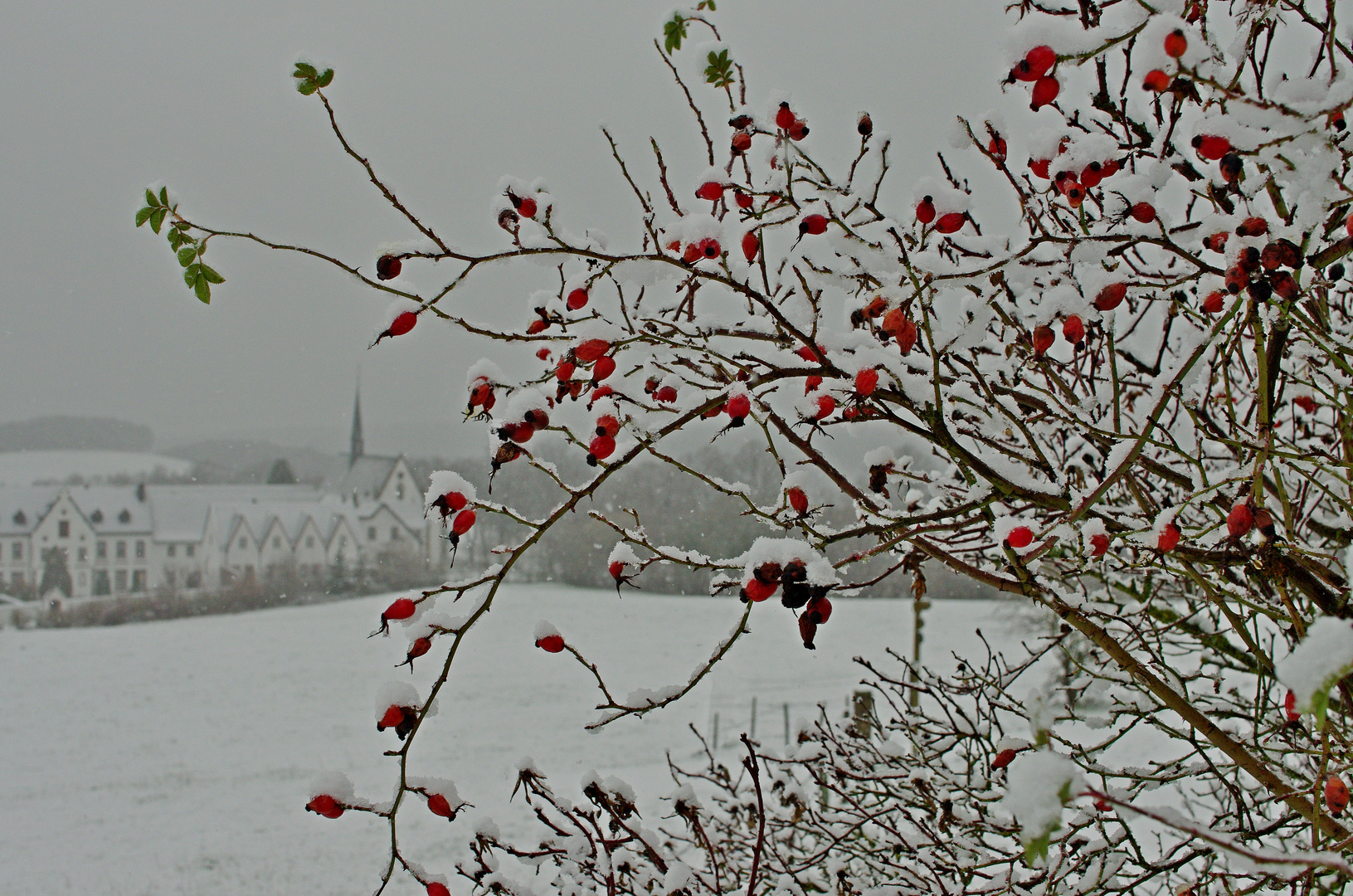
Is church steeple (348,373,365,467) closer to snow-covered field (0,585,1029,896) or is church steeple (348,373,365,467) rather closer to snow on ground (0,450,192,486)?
snow on ground (0,450,192,486)

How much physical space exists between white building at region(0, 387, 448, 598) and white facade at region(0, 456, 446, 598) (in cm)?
3

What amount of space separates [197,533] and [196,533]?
66mm

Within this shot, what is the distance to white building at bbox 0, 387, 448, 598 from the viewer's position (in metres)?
25.8

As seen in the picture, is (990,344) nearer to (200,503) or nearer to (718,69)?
(718,69)

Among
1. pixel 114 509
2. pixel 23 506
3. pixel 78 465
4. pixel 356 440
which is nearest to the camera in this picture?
pixel 23 506

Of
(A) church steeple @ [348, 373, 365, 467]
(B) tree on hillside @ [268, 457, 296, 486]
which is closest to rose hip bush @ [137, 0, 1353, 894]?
(A) church steeple @ [348, 373, 365, 467]

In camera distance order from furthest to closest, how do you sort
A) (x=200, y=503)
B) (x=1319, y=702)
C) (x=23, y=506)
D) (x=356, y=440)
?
(x=356, y=440)
(x=200, y=503)
(x=23, y=506)
(x=1319, y=702)

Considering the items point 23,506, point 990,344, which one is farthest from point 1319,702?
point 23,506

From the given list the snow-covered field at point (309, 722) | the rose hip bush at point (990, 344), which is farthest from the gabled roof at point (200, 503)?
the rose hip bush at point (990, 344)

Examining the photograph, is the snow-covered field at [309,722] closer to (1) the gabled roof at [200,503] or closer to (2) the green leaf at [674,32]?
(2) the green leaf at [674,32]

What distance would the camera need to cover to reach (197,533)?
93.8 feet

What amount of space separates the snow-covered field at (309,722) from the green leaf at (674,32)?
5040 mm

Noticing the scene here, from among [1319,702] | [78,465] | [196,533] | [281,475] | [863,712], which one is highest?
[78,465]

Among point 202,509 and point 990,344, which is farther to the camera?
point 202,509
